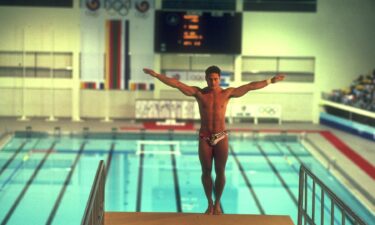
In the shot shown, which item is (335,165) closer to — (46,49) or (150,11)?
(150,11)

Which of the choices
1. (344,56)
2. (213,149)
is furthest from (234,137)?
(213,149)

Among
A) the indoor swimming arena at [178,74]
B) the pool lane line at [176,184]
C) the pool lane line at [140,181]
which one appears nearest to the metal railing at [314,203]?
the pool lane line at [176,184]

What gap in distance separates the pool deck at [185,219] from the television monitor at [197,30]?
12.5 metres

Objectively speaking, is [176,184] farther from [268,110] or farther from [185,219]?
[268,110]

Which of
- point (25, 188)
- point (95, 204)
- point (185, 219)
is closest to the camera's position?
point (95, 204)

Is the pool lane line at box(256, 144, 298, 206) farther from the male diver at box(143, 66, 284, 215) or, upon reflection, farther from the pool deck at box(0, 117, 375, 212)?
the male diver at box(143, 66, 284, 215)

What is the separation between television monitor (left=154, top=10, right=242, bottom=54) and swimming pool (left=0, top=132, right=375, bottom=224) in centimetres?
269

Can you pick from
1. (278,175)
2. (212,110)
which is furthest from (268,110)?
(212,110)

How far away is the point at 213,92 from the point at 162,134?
11203mm

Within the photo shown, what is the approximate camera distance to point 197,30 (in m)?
17.7

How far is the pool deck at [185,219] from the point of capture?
206 inches

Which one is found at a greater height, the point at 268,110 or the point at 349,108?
the point at 349,108

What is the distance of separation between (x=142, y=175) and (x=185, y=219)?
257 inches

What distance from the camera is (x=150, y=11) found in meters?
18.4
